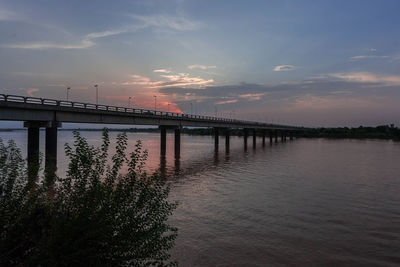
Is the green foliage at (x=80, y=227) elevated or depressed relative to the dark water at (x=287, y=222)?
elevated

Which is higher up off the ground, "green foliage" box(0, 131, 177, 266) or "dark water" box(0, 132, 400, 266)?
"green foliage" box(0, 131, 177, 266)

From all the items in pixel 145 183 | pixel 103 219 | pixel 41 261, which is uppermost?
pixel 145 183

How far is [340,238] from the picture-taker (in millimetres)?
17078

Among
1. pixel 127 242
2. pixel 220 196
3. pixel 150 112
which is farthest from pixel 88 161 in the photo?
pixel 150 112

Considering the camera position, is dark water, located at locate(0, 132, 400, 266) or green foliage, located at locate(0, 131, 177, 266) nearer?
green foliage, located at locate(0, 131, 177, 266)

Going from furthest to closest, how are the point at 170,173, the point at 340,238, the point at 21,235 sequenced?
the point at 170,173, the point at 340,238, the point at 21,235

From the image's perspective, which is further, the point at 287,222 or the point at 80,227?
the point at 287,222

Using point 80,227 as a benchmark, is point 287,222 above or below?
below

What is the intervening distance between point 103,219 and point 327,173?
39.9 meters

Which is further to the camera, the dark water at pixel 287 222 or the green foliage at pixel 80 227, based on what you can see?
the dark water at pixel 287 222

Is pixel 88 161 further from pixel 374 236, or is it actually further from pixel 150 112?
pixel 150 112

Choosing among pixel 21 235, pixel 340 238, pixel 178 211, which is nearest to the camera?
pixel 21 235

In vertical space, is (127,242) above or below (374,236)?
above

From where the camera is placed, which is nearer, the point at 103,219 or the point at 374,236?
the point at 103,219
